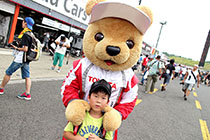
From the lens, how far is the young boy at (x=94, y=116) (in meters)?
1.47

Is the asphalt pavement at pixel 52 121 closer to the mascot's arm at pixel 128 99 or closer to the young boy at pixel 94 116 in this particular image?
the young boy at pixel 94 116

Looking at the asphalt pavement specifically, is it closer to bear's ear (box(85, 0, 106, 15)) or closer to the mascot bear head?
the mascot bear head

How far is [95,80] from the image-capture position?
162cm

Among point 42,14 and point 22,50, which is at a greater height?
point 42,14

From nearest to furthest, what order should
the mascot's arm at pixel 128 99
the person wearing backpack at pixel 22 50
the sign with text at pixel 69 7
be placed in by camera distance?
1. the mascot's arm at pixel 128 99
2. the person wearing backpack at pixel 22 50
3. the sign with text at pixel 69 7

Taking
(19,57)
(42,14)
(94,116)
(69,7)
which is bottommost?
(94,116)

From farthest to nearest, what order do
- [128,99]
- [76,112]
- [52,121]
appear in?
[52,121] < [128,99] < [76,112]

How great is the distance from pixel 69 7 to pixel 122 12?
12.1 m

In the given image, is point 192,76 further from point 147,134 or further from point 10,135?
point 10,135

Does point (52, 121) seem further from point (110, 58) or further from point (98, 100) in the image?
point (110, 58)

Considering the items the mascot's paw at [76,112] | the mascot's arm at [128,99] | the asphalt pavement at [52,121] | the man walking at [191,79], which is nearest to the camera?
the mascot's paw at [76,112]

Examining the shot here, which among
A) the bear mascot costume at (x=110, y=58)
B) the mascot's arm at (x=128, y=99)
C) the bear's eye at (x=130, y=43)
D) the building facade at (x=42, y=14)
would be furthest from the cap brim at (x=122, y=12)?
the building facade at (x=42, y=14)

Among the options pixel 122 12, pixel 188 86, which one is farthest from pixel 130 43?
pixel 188 86

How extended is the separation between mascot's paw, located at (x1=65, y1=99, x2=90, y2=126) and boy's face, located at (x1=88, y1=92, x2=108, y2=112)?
9 cm
